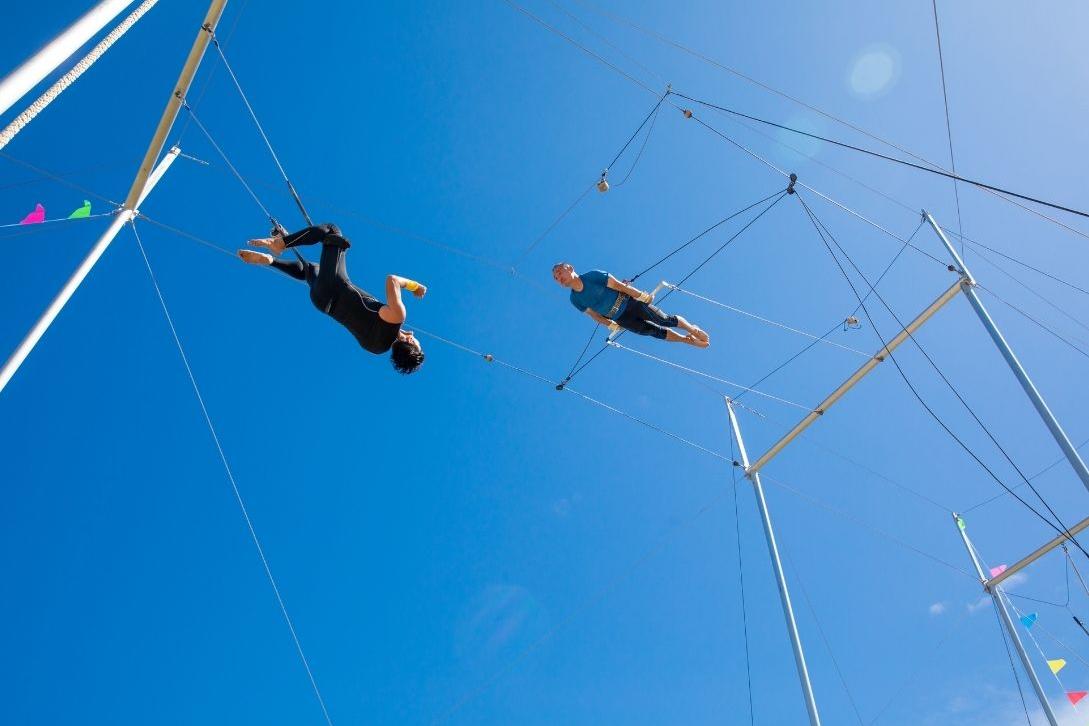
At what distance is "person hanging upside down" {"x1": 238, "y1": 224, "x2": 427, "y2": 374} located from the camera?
5.06m

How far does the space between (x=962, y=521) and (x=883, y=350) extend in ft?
17.0

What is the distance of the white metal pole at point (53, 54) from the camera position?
9.67 ft

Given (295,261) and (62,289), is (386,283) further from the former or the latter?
(62,289)

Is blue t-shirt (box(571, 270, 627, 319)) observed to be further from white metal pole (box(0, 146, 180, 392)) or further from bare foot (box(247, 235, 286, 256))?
white metal pole (box(0, 146, 180, 392))

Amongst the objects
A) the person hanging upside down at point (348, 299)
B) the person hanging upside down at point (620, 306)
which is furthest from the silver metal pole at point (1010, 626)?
the person hanging upside down at point (348, 299)

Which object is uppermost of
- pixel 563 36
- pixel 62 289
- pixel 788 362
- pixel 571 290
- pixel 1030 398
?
pixel 563 36

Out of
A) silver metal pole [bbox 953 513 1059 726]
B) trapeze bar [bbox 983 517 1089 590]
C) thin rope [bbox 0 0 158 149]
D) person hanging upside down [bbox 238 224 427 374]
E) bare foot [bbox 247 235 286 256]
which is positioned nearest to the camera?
thin rope [bbox 0 0 158 149]

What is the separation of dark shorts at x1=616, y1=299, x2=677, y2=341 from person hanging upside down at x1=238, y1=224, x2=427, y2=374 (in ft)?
8.59

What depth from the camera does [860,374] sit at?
8.56 metres

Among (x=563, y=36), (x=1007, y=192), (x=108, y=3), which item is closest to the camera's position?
(x=108, y=3)

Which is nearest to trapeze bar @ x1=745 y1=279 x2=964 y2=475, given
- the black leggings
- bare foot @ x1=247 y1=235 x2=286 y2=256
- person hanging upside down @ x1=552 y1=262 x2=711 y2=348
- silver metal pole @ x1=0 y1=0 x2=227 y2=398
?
person hanging upside down @ x1=552 y1=262 x2=711 y2=348

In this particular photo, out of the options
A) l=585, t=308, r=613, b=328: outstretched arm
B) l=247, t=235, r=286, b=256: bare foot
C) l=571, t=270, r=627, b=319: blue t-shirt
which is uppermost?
l=571, t=270, r=627, b=319: blue t-shirt

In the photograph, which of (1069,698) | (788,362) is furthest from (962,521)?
(788,362)

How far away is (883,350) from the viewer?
8.34m
